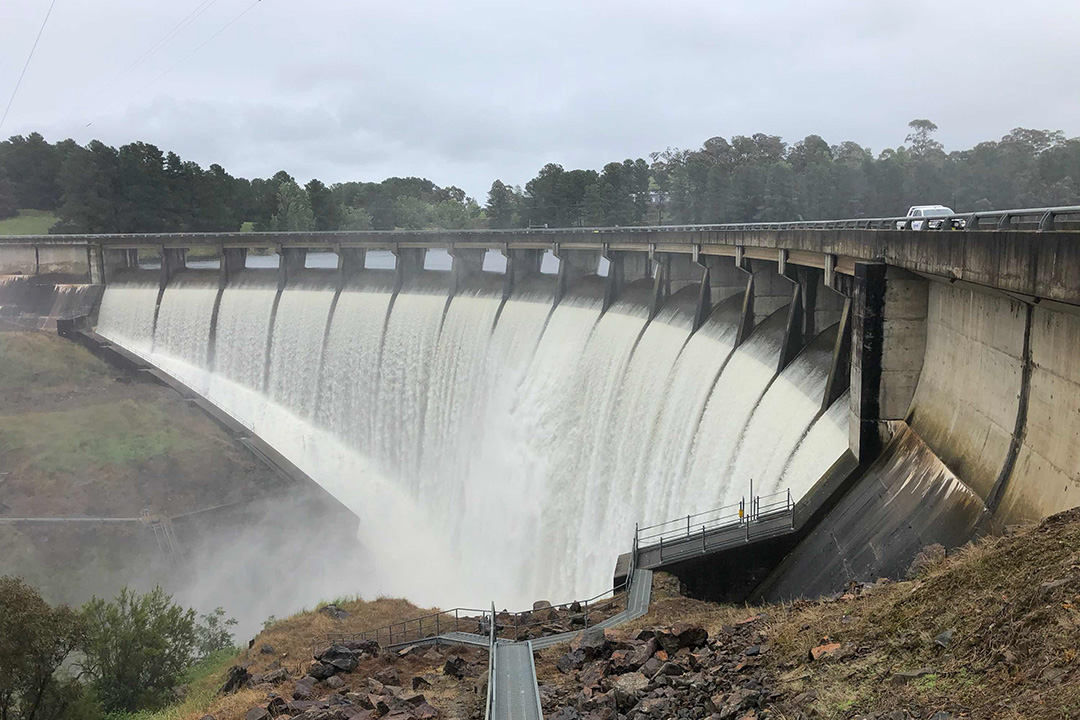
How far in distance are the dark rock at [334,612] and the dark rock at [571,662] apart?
13789 millimetres

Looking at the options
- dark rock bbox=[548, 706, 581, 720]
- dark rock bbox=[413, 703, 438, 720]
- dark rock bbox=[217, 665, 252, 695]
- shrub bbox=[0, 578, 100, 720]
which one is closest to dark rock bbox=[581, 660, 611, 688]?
dark rock bbox=[548, 706, 581, 720]

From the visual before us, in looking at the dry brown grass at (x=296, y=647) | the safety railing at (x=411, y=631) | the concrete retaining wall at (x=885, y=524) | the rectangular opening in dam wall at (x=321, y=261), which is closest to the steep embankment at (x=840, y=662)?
the dry brown grass at (x=296, y=647)

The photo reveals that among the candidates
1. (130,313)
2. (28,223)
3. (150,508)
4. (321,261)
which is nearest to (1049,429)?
(150,508)

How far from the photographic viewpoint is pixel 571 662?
13352mm

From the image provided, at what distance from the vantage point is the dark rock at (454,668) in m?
15.5

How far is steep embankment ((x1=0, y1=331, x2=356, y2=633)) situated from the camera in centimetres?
3656

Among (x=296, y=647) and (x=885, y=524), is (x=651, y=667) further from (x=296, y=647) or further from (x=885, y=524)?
(x=296, y=647)

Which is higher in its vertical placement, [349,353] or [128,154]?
[128,154]

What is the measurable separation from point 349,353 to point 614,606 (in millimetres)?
37977

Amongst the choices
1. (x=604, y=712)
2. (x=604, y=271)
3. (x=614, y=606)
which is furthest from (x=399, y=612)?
(x=604, y=271)

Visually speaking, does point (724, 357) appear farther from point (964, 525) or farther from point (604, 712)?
point (604, 712)

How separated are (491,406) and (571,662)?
29.1 meters

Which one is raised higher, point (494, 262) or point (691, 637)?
point (494, 262)

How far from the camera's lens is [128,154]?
91.0 meters
